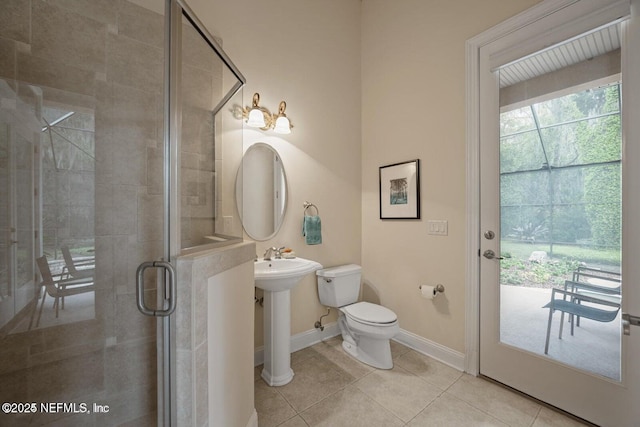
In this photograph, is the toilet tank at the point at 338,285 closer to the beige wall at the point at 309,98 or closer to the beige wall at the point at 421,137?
the beige wall at the point at 309,98

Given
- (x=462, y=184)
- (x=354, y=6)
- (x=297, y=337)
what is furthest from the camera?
(x=354, y=6)

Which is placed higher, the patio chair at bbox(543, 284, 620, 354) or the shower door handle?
the shower door handle

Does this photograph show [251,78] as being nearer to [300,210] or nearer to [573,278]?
[300,210]

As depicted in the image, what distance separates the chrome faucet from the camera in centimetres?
193

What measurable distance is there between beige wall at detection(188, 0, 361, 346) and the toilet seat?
16.5 inches

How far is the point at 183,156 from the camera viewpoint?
999 millimetres

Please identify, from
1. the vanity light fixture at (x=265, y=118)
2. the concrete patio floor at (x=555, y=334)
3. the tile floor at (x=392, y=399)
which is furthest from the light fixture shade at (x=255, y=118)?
the concrete patio floor at (x=555, y=334)

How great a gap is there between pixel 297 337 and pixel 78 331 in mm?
1447

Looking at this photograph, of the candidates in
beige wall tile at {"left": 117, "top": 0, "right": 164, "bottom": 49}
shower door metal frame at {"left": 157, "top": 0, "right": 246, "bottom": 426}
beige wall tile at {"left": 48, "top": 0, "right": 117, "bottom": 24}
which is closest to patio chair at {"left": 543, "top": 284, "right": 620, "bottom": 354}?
shower door metal frame at {"left": 157, "top": 0, "right": 246, "bottom": 426}

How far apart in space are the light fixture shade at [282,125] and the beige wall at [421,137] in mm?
960

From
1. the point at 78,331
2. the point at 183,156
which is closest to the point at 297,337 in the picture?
the point at 78,331

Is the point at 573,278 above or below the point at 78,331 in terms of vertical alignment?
above

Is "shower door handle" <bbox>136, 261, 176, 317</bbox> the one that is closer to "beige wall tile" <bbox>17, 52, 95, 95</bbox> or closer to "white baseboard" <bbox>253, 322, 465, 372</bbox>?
"beige wall tile" <bbox>17, 52, 95, 95</bbox>

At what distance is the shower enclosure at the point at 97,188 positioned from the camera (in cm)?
106
